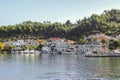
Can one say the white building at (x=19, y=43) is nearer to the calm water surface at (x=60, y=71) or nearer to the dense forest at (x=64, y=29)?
the dense forest at (x=64, y=29)

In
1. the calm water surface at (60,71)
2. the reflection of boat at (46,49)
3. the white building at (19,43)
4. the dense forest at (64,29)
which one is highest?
the dense forest at (64,29)

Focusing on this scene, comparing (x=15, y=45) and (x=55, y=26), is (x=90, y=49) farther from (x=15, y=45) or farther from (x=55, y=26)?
(x=55, y=26)

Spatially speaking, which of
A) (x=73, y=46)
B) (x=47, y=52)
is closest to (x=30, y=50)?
(x=47, y=52)

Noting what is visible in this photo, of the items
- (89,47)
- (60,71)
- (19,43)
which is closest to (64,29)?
(19,43)

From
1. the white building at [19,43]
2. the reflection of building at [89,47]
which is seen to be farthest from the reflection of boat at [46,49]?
the white building at [19,43]

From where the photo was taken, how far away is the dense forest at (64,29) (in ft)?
369

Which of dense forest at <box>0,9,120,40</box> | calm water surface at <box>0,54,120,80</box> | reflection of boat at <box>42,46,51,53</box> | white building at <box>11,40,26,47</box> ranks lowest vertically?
calm water surface at <box>0,54,120,80</box>

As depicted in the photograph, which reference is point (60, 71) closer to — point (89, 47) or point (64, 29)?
point (89, 47)

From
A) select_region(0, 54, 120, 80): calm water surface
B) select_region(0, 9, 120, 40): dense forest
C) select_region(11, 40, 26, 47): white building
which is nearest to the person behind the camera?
select_region(0, 54, 120, 80): calm water surface

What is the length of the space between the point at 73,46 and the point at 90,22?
794 inches

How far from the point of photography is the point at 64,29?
118 meters

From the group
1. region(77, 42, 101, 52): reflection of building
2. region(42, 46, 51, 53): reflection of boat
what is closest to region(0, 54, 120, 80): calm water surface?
region(77, 42, 101, 52): reflection of building

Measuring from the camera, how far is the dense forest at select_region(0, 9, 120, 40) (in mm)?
112500

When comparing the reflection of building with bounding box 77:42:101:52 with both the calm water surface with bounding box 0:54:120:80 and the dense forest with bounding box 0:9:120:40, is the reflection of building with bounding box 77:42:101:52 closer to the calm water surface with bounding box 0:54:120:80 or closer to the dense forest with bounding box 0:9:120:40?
the dense forest with bounding box 0:9:120:40
